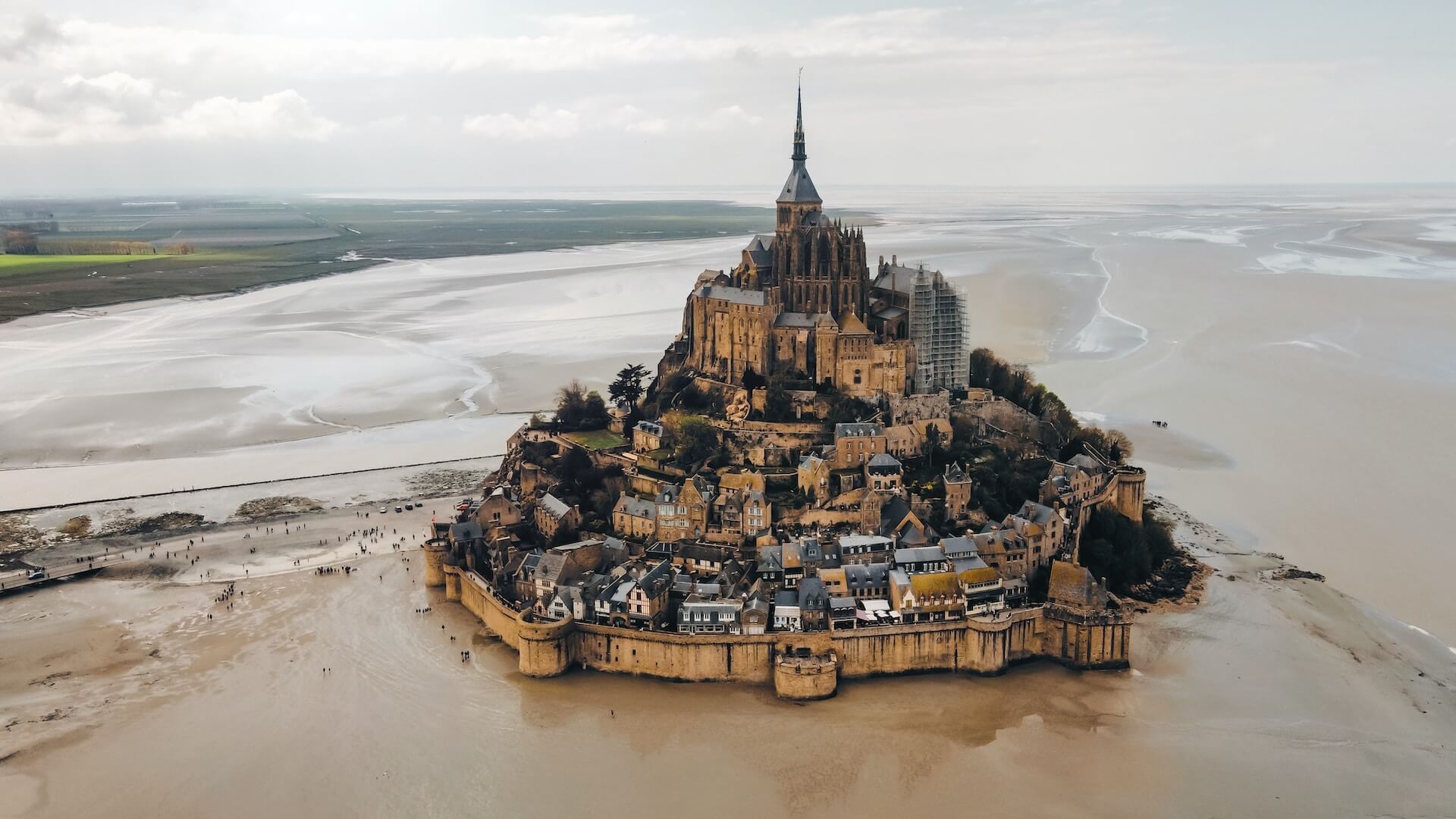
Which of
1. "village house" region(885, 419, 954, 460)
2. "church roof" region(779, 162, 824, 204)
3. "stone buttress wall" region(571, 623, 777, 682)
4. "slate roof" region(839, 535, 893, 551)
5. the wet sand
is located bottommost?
the wet sand

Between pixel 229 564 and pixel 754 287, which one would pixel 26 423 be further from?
pixel 754 287

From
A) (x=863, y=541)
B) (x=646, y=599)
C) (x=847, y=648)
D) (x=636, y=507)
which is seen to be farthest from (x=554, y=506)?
(x=847, y=648)

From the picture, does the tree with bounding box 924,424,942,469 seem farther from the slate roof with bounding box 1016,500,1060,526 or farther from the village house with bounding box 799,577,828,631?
the village house with bounding box 799,577,828,631

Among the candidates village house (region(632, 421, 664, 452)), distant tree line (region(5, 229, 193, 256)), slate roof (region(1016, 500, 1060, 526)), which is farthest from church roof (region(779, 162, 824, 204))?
distant tree line (region(5, 229, 193, 256))

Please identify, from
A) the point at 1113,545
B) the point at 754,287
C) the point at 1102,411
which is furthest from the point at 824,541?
the point at 1102,411

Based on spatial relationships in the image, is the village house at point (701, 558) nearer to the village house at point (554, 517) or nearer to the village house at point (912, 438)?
the village house at point (554, 517)

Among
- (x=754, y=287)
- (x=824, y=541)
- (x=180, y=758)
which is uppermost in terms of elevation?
(x=754, y=287)

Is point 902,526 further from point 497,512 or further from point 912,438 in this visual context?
point 497,512
